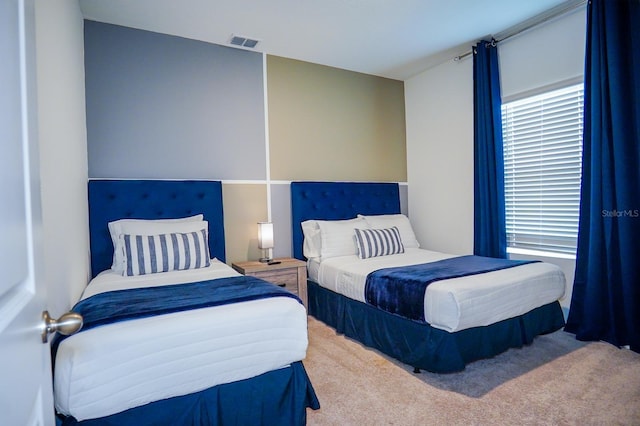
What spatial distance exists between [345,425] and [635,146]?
2.82m

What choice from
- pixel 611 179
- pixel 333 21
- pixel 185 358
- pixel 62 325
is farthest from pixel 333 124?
pixel 62 325

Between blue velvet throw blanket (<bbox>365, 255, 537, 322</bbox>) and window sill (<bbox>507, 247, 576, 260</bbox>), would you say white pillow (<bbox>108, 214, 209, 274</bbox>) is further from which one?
window sill (<bbox>507, 247, 576, 260</bbox>)

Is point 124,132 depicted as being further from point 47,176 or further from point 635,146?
point 635,146

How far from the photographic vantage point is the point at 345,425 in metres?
1.86

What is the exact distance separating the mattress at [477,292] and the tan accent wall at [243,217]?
98 centimetres

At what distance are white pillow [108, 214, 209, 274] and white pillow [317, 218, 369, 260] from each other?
1.27 metres

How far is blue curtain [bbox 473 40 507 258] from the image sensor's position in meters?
3.47

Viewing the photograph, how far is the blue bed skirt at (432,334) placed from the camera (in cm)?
228

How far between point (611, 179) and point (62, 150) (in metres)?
3.77

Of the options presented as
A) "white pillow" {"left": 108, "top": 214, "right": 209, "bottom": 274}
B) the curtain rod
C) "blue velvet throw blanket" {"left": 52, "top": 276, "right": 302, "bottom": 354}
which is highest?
the curtain rod

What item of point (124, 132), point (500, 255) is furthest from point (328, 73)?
point (500, 255)

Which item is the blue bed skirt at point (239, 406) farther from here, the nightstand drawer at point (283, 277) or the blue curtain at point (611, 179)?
the blue curtain at point (611, 179)

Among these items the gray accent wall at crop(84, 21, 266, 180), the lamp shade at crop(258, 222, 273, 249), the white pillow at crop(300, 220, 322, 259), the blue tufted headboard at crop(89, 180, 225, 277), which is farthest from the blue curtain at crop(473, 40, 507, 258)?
the blue tufted headboard at crop(89, 180, 225, 277)

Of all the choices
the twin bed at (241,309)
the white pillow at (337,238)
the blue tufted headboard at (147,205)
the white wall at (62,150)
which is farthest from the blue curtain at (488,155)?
the white wall at (62,150)
